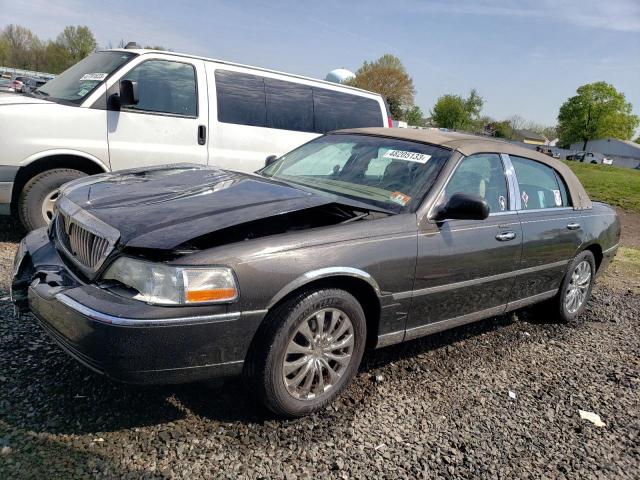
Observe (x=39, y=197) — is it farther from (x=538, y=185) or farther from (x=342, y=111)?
(x=538, y=185)

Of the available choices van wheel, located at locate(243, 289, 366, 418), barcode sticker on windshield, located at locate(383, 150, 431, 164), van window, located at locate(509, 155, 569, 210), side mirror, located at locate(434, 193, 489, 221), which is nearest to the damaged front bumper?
van wheel, located at locate(243, 289, 366, 418)

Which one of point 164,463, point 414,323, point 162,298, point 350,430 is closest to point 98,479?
point 164,463

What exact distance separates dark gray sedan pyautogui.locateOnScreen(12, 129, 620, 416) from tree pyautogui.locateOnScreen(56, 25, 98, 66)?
85408mm

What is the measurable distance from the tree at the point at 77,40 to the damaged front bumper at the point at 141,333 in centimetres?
8614

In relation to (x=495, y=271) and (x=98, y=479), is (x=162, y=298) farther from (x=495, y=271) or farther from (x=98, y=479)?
(x=495, y=271)

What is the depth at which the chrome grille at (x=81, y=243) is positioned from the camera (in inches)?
103

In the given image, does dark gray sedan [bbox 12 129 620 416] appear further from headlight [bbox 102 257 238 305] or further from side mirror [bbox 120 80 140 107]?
side mirror [bbox 120 80 140 107]

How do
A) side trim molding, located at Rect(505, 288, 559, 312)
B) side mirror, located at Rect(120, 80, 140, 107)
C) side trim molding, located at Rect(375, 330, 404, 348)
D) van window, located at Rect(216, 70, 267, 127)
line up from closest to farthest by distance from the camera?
side trim molding, located at Rect(375, 330, 404, 348)
side trim molding, located at Rect(505, 288, 559, 312)
side mirror, located at Rect(120, 80, 140, 107)
van window, located at Rect(216, 70, 267, 127)

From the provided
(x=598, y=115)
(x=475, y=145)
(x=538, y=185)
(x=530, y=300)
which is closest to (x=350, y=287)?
(x=475, y=145)

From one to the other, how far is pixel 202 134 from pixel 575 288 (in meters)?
4.36

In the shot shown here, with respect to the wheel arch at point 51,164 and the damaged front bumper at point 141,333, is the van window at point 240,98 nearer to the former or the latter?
the wheel arch at point 51,164

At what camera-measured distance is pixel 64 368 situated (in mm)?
3090

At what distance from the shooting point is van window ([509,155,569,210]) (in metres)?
4.29

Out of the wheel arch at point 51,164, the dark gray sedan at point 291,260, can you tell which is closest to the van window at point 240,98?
the wheel arch at point 51,164
